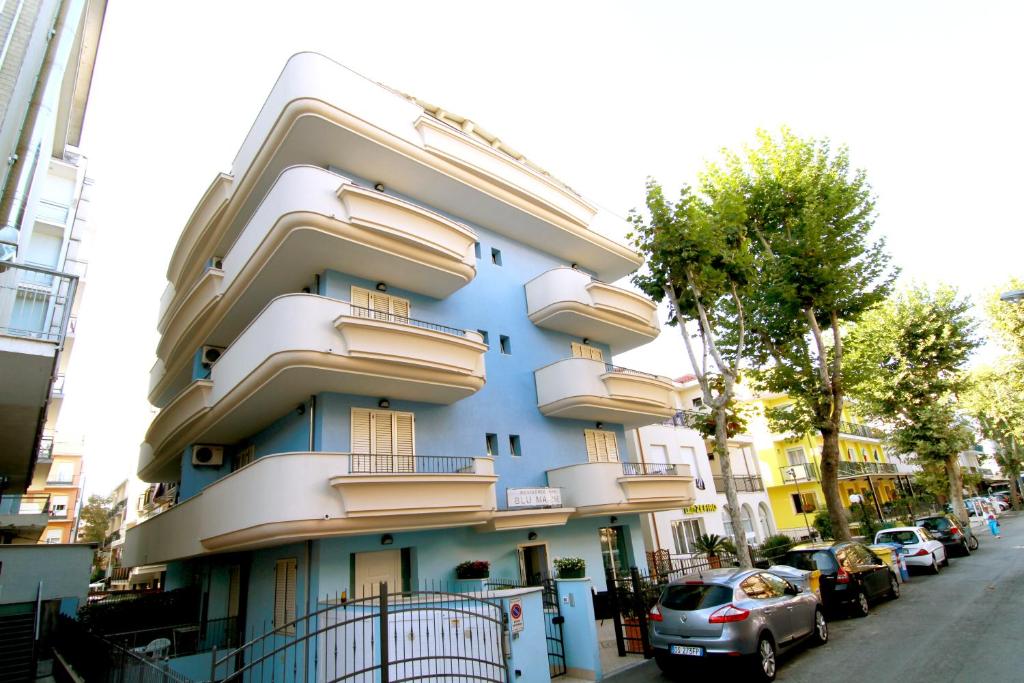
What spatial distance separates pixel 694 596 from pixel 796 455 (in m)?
34.1

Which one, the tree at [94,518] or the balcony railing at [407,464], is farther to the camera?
the tree at [94,518]

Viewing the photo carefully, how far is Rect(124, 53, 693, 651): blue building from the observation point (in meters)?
12.3

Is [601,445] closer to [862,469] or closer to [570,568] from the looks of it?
[570,568]

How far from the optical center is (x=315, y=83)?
14.4 m

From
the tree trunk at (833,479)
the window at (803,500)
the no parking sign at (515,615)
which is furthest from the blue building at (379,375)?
the window at (803,500)

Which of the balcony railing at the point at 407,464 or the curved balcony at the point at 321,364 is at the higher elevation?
the curved balcony at the point at 321,364

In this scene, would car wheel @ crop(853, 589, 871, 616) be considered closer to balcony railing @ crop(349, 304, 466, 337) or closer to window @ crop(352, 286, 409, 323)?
balcony railing @ crop(349, 304, 466, 337)

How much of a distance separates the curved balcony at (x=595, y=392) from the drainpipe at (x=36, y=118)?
13772 millimetres

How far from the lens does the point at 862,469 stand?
4388cm

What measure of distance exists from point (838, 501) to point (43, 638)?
89.8 ft

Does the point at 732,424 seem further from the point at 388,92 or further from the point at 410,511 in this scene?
the point at 388,92

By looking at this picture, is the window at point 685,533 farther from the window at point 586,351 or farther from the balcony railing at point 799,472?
the balcony railing at point 799,472

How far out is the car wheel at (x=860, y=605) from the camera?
13774 millimetres

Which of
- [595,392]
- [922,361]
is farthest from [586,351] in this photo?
[922,361]
